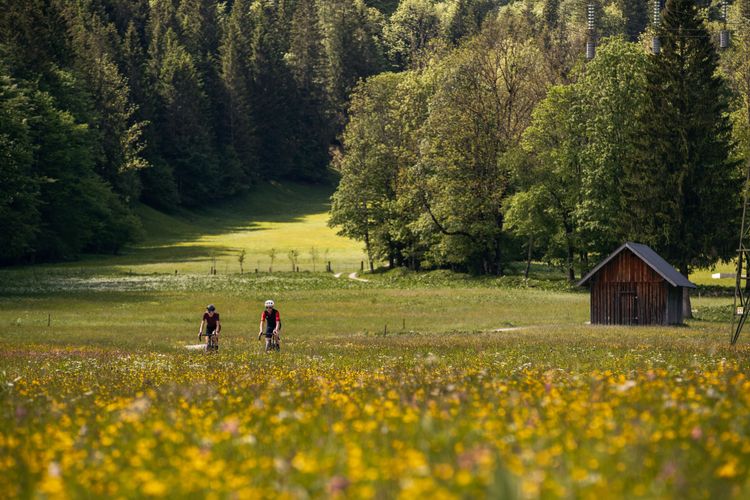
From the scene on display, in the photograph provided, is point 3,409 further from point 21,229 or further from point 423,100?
point 423,100

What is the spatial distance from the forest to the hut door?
9048 mm

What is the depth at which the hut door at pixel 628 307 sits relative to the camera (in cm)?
5378

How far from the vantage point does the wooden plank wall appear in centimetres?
5319

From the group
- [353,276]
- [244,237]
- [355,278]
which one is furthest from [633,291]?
[244,237]

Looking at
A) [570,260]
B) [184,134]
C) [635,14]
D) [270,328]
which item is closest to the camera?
[270,328]

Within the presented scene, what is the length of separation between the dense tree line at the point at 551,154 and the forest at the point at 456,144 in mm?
132

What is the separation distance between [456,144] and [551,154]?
10059mm

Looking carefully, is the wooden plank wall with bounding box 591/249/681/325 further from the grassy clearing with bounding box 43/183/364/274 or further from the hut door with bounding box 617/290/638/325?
the grassy clearing with bounding box 43/183/364/274

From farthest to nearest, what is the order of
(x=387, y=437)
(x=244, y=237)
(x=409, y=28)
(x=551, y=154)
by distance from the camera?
(x=409, y=28), (x=244, y=237), (x=551, y=154), (x=387, y=437)

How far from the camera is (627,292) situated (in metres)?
53.9

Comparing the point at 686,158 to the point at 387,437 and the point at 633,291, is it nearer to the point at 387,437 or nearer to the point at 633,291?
the point at 633,291

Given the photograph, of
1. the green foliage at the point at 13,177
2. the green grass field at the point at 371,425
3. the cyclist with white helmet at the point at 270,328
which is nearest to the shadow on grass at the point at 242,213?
the green foliage at the point at 13,177

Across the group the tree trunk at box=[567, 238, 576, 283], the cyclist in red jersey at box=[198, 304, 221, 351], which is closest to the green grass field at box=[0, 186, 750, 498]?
the cyclist in red jersey at box=[198, 304, 221, 351]

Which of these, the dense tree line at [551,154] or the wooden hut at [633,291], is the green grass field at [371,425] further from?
the dense tree line at [551,154]
